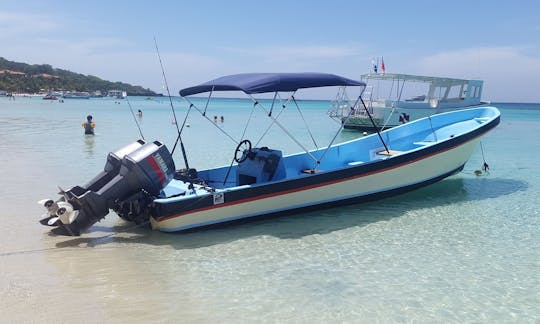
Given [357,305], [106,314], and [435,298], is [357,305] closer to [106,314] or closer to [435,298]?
[435,298]

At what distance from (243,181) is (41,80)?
151687 millimetres

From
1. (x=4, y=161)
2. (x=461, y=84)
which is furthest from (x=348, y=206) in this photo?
(x=461, y=84)

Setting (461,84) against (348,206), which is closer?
(348,206)

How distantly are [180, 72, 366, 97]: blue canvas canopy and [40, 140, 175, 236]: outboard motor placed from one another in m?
1.68

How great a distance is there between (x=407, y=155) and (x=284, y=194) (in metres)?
2.97

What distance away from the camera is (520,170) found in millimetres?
Answer: 14258

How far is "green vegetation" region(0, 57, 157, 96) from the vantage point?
127 meters

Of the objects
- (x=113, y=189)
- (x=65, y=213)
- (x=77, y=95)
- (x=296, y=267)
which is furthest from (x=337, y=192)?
(x=77, y=95)

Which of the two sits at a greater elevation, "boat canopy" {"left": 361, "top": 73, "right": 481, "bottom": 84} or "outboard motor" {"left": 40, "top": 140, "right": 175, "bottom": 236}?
"boat canopy" {"left": 361, "top": 73, "right": 481, "bottom": 84}

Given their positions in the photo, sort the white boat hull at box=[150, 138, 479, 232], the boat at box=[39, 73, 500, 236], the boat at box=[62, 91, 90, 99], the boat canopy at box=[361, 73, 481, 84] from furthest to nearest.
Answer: the boat at box=[62, 91, 90, 99] → the boat canopy at box=[361, 73, 481, 84] → the white boat hull at box=[150, 138, 479, 232] → the boat at box=[39, 73, 500, 236]

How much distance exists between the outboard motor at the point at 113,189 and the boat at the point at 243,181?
1 centimetres

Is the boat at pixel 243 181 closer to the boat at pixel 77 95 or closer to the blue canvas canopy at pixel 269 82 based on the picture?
the blue canvas canopy at pixel 269 82

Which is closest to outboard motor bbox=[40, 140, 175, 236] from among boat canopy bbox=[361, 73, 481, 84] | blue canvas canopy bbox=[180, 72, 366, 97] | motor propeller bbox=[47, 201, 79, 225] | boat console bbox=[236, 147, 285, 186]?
motor propeller bbox=[47, 201, 79, 225]

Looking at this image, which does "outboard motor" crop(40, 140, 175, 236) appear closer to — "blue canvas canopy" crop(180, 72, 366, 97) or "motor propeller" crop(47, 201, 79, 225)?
"motor propeller" crop(47, 201, 79, 225)
